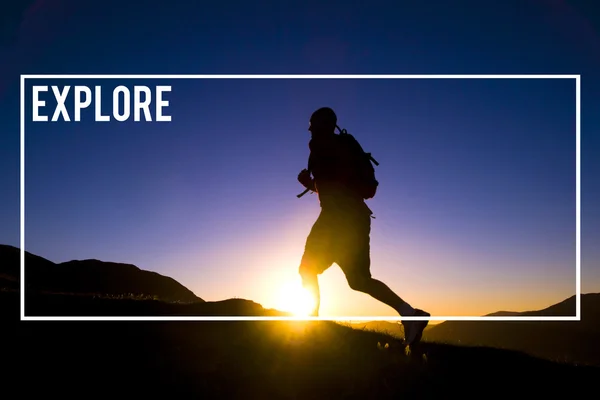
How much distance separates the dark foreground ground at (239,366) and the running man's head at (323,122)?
2.56m

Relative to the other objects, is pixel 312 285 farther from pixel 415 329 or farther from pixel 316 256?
pixel 415 329

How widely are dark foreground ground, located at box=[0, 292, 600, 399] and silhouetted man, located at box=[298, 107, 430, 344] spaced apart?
65cm

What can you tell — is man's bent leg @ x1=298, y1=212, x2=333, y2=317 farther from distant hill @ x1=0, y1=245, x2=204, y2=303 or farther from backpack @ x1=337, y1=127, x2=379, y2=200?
distant hill @ x1=0, y1=245, x2=204, y2=303

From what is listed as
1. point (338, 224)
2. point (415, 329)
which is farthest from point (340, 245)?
point (415, 329)

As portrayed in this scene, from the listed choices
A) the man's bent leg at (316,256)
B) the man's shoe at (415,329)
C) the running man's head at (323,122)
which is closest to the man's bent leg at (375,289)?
the man's shoe at (415,329)

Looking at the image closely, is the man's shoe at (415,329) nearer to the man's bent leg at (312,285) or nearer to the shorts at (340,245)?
the shorts at (340,245)

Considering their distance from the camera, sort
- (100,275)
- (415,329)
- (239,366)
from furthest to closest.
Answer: (100,275) → (415,329) → (239,366)

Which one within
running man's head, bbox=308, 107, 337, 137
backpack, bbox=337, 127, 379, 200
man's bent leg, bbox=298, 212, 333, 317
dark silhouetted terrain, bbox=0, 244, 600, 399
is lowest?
dark silhouetted terrain, bbox=0, 244, 600, 399

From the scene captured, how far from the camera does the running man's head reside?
28.3 feet

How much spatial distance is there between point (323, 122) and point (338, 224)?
52.6 inches

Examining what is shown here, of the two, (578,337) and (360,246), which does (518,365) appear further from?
(578,337)

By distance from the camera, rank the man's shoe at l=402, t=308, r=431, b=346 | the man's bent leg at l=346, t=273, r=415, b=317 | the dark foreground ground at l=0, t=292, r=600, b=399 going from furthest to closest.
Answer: the man's bent leg at l=346, t=273, r=415, b=317
the man's shoe at l=402, t=308, r=431, b=346
the dark foreground ground at l=0, t=292, r=600, b=399

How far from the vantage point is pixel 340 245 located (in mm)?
8461

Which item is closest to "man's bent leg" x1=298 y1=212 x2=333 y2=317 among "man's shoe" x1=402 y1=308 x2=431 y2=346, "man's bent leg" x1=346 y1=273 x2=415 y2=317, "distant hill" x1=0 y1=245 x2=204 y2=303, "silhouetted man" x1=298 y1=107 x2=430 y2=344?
"silhouetted man" x1=298 y1=107 x2=430 y2=344
